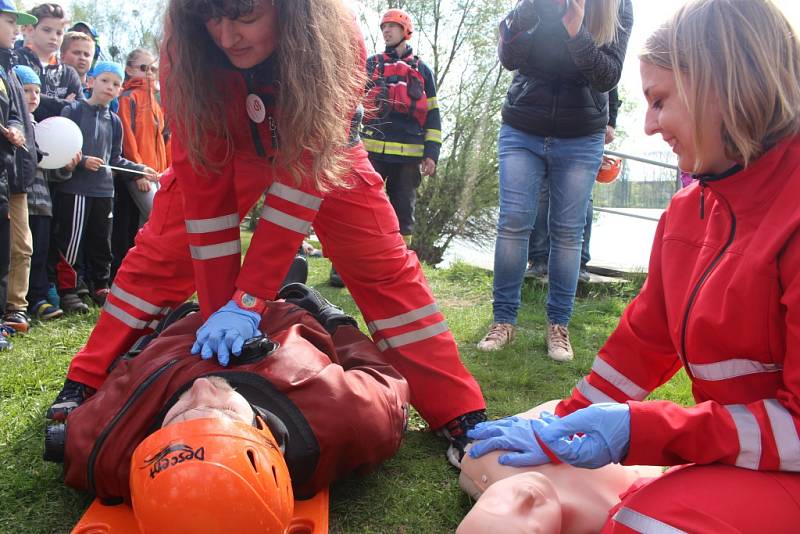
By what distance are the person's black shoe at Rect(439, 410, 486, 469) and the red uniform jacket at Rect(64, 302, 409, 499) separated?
0.28 metres

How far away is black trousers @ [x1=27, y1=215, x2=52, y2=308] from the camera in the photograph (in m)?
4.55

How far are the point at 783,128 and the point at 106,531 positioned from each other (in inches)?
78.2

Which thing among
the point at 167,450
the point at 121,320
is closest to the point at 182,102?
the point at 121,320

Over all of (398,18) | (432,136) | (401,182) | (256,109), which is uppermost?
(398,18)

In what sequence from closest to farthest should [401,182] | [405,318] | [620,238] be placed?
[405,318] → [401,182] → [620,238]

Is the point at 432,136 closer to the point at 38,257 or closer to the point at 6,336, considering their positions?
the point at 38,257

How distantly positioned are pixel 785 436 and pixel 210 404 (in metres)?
1.34

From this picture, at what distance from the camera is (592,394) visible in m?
1.95

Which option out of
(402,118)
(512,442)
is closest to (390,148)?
(402,118)

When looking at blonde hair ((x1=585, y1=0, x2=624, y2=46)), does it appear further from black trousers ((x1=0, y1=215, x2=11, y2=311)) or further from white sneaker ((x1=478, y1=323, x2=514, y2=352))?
black trousers ((x1=0, y1=215, x2=11, y2=311))

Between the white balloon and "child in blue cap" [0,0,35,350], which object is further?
the white balloon

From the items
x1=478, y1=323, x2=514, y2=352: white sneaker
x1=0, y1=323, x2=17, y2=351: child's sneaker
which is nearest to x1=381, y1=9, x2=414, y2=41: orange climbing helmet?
x1=478, y1=323, x2=514, y2=352: white sneaker

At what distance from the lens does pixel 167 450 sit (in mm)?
1575

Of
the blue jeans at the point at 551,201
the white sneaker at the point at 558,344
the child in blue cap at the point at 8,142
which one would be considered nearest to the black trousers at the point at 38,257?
the child in blue cap at the point at 8,142
